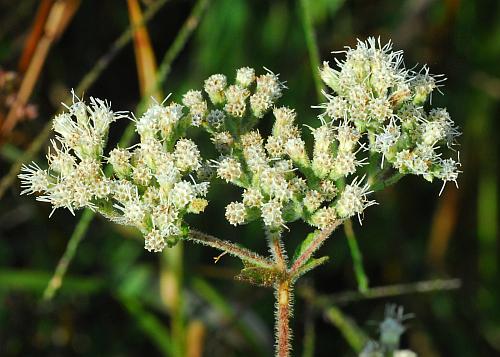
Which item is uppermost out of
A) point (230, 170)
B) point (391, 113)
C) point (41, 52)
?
point (41, 52)

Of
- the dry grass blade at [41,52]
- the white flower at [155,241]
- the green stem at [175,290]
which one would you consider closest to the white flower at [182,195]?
the white flower at [155,241]

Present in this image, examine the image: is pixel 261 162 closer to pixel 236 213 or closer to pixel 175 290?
pixel 236 213

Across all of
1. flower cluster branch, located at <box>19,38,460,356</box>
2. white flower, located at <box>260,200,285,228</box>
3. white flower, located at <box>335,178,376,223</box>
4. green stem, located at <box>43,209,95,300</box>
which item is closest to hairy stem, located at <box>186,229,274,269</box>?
flower cluster branch, located at <box>19,38,460,356</box>

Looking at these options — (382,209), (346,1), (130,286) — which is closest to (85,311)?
(130,286)

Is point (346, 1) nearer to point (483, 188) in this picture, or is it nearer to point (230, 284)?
point (483, 188)

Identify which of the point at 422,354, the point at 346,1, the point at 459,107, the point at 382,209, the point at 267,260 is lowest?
the point at 267,260

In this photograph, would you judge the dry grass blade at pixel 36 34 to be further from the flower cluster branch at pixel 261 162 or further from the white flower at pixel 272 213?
the white flower at pixel 272 213

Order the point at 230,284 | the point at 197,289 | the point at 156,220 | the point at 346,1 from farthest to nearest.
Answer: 1. the point at 346,1
2. the point at 230,284
3. the point at 197,289
4. the point at 156,220

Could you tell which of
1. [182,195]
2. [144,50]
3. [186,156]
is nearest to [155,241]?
[182,195]
